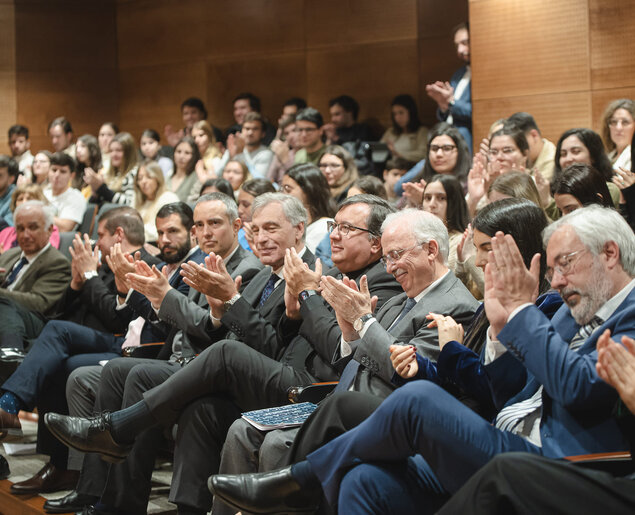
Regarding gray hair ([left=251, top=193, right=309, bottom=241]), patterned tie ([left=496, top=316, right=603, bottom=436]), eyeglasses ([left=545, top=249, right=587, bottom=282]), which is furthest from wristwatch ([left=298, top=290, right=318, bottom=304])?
eyeglasses ([left=545, top=249, right=587, bottom=282])

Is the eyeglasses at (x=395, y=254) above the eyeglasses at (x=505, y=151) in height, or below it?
below

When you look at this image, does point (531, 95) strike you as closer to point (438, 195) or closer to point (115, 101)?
point (438, 195)

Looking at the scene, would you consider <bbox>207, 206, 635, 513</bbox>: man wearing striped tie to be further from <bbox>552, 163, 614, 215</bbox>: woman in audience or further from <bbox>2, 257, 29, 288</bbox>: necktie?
<bbox>2, 257, 29, 288</bbox>: necktie

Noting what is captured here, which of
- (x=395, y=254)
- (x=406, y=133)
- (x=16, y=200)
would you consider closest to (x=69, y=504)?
(x=395, y=254)

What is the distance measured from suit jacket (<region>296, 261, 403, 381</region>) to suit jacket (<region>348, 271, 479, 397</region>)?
0.31ft

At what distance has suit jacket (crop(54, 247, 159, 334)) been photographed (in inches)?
155

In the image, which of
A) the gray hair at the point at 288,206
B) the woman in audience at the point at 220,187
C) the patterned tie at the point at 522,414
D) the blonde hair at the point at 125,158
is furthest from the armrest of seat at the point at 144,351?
the blonde hair at the point at 125,158

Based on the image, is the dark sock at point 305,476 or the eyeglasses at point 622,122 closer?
the dark sock at point 305,476

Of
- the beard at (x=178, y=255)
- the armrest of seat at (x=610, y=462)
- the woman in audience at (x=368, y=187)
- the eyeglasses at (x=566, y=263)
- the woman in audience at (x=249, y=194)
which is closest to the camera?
the armrest of seat at (x=610, y=462)

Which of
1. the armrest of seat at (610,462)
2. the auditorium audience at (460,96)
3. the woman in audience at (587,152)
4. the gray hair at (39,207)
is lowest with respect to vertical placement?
the armrest of seat at (610,462)

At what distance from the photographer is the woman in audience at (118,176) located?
6211 millimetres

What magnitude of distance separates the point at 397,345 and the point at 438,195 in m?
1.51

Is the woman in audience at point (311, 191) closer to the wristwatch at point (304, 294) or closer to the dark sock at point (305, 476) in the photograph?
the wristwatch at point (304, 294)

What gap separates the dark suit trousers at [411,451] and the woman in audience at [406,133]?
4071 mm
